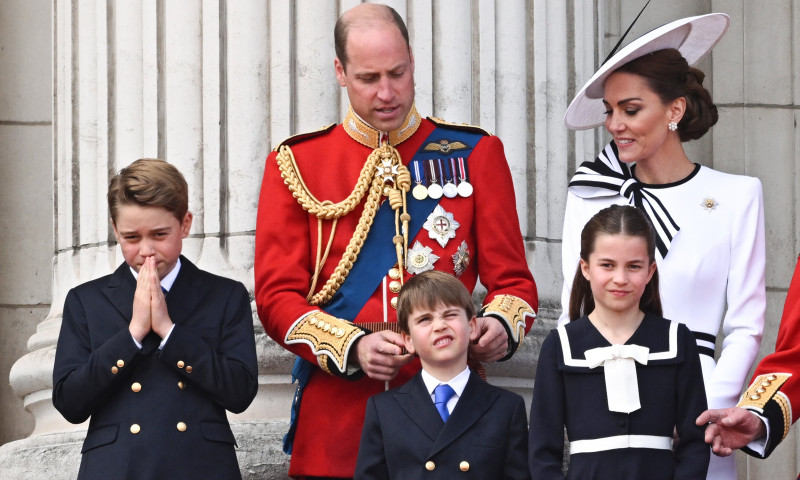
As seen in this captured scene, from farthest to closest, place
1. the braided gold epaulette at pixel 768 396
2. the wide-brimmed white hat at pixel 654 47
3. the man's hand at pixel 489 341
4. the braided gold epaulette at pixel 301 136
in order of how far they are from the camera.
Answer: the braided gold epaulette at pixel 301 136 < the wide-brimmed white hat at pixel 654 47 < the man's hand at pixel 489 341 < the braided gold epaulette at pixel 768 396

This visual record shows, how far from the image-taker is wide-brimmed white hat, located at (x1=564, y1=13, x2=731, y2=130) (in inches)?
193

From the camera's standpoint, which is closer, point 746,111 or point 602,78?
point 602,78

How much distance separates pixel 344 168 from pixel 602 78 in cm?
85

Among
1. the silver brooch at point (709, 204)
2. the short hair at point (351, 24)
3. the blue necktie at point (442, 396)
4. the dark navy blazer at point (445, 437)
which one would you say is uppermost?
the short hair at point (351, 24)

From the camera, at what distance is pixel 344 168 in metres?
5.11

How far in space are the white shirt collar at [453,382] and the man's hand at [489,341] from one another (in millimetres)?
103

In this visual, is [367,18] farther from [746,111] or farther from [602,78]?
[746,111]

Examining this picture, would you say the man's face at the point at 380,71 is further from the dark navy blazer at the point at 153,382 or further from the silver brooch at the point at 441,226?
the dark navy blazer at the point at 153,382

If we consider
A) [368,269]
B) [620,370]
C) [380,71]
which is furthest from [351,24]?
[620,370]

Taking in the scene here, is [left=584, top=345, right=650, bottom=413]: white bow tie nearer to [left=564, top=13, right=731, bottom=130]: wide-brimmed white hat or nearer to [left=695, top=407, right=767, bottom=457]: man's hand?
[left=695, top=407, right=767, bottom=457]: man's hand

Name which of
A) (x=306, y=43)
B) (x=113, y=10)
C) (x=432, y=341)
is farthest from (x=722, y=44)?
(x=432, y=341)

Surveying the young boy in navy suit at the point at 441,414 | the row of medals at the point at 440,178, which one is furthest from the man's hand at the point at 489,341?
the row of medals at the point at 440,178

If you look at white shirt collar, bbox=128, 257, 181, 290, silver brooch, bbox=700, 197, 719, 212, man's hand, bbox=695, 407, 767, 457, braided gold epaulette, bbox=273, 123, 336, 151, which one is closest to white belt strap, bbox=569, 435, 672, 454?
man's hand, bbox=695, 407, 767, 457

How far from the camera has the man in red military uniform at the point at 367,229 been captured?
4.88 metres
